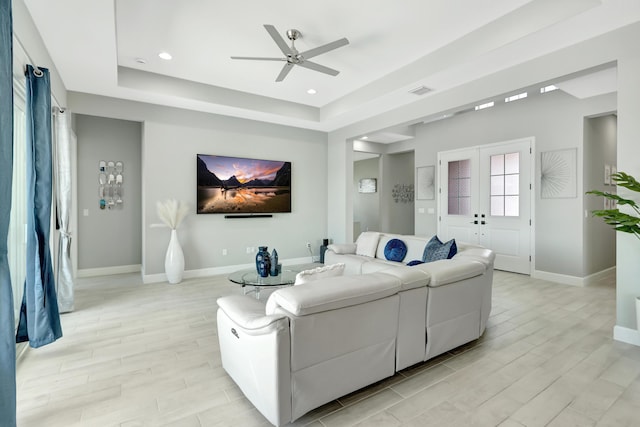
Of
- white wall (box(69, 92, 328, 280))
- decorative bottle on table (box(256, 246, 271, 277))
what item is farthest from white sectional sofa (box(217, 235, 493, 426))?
white wall (box(69, 92, 328, 280))

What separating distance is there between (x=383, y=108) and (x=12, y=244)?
492 cm

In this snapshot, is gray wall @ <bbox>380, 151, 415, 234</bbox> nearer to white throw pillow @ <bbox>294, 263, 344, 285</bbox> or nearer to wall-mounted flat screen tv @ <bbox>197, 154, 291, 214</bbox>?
wall-mounted flat screen tv @ <bbox>197, 154, 291, 214</bbox>

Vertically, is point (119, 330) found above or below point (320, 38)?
below

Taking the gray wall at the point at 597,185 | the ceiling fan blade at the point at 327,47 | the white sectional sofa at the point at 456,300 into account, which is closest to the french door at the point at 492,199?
the gray wall at the point at 597,185

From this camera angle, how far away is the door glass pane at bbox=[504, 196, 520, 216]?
560 centimetres

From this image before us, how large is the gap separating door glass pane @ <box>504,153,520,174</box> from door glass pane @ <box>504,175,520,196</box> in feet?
0.34

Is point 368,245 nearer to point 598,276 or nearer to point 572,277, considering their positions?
point 572,277

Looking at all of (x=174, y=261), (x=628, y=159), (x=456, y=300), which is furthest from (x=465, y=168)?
(x=174, y=261)

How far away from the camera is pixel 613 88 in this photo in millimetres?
4391

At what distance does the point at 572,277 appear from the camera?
16.3 ft

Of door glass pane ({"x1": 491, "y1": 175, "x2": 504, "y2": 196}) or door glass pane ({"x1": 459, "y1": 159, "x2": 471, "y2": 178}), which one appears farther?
door glass pane ({"x1": 459, "y1": 159, "x2": 471, "y2": 178})

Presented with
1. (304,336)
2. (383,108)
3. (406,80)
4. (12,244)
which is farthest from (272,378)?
(383,108)

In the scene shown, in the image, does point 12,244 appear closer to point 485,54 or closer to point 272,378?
point 272,378

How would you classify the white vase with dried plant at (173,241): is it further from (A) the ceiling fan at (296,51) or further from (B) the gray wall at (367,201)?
(B) the gray wall at (367,201)
